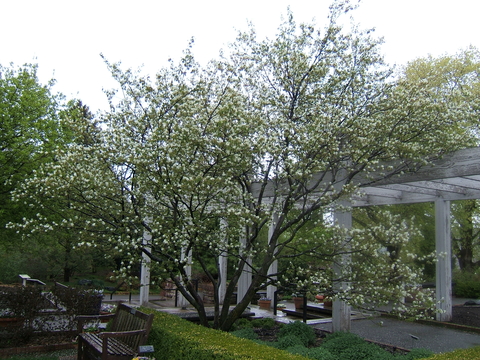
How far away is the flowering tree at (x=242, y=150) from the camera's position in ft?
22.7

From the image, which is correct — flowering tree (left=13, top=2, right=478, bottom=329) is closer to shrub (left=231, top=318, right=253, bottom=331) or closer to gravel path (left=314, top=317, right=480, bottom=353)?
shrub (left=231, top=318, right=253, bottom=331)

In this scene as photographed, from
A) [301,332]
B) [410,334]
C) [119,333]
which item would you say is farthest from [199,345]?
[410,334]

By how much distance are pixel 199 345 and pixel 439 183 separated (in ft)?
24.5

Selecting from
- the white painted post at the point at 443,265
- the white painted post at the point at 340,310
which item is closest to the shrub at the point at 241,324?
the white painted post at the point at 340,310

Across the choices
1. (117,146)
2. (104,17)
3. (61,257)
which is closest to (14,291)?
(117,146)

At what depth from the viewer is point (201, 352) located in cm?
489

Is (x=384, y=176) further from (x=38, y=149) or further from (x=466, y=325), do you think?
(x=38, y=149)

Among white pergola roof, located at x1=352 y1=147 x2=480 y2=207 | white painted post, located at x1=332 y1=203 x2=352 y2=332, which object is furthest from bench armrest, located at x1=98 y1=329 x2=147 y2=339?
white pergola roof, located at x1=352 y1=147 x2=480 y2=207

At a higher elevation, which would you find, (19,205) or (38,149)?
(38,149)

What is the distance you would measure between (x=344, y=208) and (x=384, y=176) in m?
1.10

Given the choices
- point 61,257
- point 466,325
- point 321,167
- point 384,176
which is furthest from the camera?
point 61,257

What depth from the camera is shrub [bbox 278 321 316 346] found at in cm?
777

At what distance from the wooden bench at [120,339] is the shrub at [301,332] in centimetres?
301

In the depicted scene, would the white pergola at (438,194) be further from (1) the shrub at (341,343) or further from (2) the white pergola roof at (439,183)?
(1) the shrub at (341,343)
